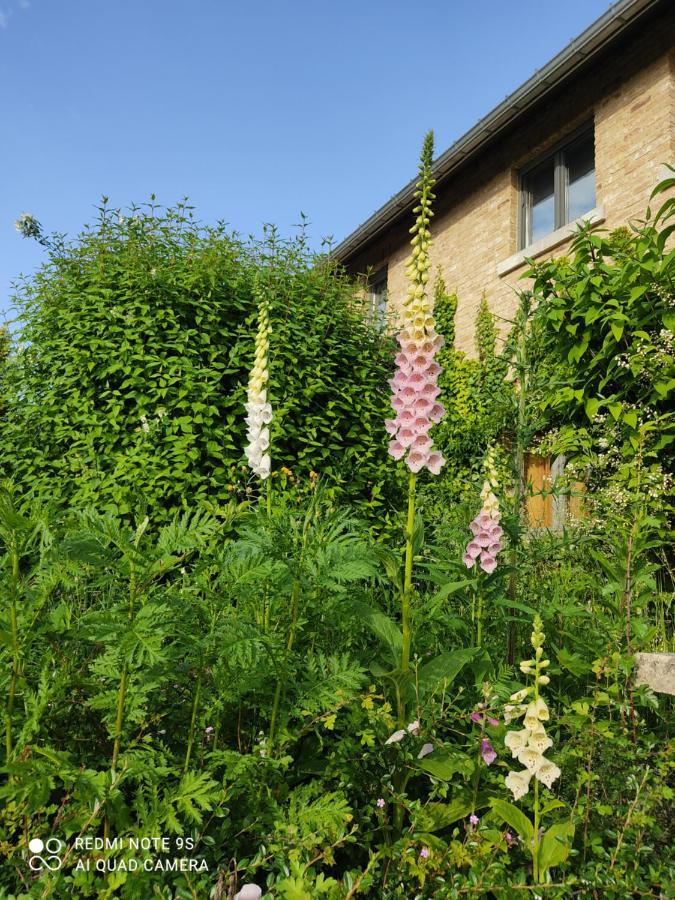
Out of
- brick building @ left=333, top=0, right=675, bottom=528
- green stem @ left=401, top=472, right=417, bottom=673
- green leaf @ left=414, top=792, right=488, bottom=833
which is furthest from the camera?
brick building @ left=333, top=0, right=675, bottom=528

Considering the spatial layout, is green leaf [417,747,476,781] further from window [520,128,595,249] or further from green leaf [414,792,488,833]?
window [520,128,595,249]

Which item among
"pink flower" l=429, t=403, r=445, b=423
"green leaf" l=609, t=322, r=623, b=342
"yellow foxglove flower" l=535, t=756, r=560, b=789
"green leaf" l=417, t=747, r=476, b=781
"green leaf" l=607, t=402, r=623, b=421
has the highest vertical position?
"green leaf" l=609, t=322, r=623, b=342

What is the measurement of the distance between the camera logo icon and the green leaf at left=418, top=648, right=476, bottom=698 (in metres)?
1.13

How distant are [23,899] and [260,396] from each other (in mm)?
2318

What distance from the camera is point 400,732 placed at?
1790 mm

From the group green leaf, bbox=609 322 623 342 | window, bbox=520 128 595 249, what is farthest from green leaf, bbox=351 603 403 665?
window, bbox=520 128 595 249

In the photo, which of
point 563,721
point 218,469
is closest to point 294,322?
point 218,469

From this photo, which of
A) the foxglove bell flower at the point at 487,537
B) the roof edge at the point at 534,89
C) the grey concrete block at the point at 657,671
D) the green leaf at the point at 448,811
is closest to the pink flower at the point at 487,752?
the green leaf at the point at 448,811

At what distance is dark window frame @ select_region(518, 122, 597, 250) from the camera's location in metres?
7.90

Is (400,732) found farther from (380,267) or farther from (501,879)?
(380,267)

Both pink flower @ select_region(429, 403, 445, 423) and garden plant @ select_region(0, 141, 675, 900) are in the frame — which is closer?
garden plant @ select_region(0, 141, 675, 900)

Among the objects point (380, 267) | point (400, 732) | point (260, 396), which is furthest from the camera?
point (380, 267)

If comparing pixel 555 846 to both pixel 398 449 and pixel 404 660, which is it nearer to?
pixel 404 660

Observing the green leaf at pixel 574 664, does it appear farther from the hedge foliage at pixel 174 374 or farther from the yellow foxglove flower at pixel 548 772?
→ the hedge foliage at pixel 174 374
